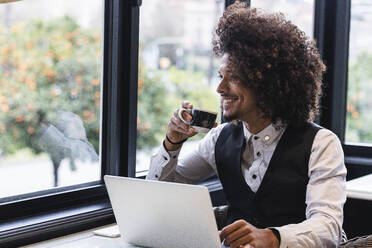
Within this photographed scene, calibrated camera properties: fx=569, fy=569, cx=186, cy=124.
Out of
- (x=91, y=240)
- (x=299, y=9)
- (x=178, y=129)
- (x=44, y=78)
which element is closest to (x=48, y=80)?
(x=44, y=78)

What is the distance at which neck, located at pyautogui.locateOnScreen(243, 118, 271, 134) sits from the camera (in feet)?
6.20

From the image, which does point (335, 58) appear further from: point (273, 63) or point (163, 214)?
point (163, 214)

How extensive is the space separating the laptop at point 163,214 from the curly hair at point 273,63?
56 cm

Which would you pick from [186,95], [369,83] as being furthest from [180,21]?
[369,83]

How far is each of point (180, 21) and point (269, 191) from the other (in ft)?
3.77

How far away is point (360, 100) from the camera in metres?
3.47

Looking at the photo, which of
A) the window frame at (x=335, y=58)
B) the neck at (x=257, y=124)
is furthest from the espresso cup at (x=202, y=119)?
the window frame at (x=335, y=58)

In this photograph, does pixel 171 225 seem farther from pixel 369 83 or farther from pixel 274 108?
pixel 369 83

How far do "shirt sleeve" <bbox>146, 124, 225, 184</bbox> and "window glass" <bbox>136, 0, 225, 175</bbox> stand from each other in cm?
39

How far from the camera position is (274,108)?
185 centimetres

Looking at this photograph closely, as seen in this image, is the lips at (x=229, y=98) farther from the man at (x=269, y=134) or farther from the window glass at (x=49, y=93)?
the window glass at (x=49, y=93)

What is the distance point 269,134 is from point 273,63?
9.1 inches

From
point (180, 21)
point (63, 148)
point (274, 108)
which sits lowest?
point (63, 148)

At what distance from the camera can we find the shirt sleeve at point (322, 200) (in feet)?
5.10
